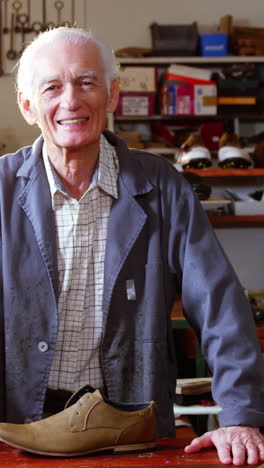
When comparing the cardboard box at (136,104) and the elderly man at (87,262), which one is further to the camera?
the cardboard box at (136,104)

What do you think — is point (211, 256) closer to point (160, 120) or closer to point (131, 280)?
point (131, 280)

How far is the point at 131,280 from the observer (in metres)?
1.51

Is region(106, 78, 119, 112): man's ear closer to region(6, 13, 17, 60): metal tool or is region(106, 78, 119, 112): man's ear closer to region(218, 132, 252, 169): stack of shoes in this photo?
region(218, 132, 252, 169): stack of shoes

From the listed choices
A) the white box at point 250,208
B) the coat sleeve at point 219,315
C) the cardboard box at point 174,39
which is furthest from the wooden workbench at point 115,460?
the cardboard box at point 174,39

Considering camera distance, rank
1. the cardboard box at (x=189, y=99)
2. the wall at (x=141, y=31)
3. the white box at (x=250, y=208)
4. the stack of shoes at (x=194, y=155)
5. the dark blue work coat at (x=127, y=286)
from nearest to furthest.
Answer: the dark blue work coat at (x=127, y=286)
the stack of shoes at (x=194, y=155)
the white box at (x=250, y=208)
the cardboard box at (x=189, y=99)
the wall at (x=141, y=31)

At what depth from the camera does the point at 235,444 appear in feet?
3.91

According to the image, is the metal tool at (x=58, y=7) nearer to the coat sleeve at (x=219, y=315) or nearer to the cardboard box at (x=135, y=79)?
the cardboard box at (x=135, y=79)

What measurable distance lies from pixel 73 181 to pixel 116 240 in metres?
0.18

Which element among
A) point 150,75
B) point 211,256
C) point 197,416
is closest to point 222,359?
point 211,256

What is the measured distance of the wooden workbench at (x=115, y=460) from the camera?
112 cm

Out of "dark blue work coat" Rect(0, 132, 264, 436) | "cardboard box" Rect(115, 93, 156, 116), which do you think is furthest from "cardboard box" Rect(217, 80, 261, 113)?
"dark blue work coat" Rect(0, 132, 264, 436)

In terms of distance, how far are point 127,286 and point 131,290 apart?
1 centimetres

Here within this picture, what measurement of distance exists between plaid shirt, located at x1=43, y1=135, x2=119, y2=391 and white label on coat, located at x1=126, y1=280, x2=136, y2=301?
6cm

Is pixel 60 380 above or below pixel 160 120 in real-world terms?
below
